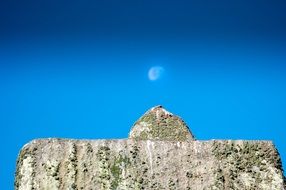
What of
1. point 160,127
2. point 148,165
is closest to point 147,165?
point 148,165

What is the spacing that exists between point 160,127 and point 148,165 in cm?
193

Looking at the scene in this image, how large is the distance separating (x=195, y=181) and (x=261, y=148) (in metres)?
0.66

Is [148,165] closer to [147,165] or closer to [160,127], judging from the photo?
[147,165]

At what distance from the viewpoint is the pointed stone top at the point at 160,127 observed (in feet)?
15.3

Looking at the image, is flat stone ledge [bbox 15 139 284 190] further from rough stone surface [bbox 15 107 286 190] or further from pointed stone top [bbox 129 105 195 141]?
pointed stone top [bbox 129 105 195 141]

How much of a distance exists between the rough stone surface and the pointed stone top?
52.7 inches

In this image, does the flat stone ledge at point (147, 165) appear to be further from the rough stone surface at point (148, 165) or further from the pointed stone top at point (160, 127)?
the pointed stone top at point (160, 127)

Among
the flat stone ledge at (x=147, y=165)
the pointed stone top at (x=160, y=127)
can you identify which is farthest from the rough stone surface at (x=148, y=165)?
the pointed stone top at (x=160, y=127)

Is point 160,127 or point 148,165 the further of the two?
point 160,127

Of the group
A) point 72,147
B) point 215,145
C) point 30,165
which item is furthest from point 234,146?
point 30,165

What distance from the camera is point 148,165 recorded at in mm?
3025

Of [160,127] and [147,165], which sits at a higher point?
[160,127]

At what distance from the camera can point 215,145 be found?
3.15 meters

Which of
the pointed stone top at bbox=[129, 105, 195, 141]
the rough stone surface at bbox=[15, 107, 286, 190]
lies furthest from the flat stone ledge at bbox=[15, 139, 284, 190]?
the pointed stone top at bbox=[129, 105, 195, 141]
